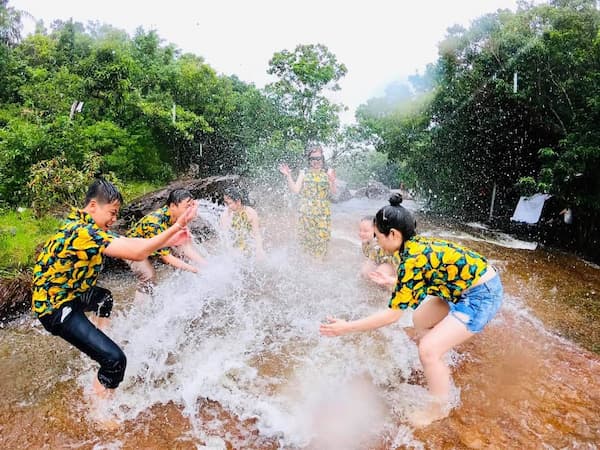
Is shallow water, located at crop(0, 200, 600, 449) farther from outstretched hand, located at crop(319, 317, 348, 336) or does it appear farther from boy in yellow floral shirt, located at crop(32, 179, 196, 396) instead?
outstretched hand, located at crop(319, 317, 348, 336)

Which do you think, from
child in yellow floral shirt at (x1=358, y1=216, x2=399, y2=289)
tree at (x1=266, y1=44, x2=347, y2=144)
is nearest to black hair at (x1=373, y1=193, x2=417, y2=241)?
child in yellow floral shirt at (x1=358, y1=216, x2=399, y2=289)

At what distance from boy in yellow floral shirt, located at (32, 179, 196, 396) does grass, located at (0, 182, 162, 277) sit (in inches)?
139

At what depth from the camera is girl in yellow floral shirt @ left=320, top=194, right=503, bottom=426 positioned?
9.75 ft

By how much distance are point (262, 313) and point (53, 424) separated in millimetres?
2711

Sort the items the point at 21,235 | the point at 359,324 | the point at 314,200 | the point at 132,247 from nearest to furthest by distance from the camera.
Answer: the point at 132,247 → the point at 359,324 → the point at 21,235 → the point at 314,200

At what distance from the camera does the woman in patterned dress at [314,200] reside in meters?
6.72

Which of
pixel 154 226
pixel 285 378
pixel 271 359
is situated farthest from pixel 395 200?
pixel 154 226

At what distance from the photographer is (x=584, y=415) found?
340 centimetres

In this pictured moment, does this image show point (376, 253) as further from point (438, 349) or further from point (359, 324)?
point (359, 324)

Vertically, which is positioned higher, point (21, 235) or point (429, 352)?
point (429, 352)

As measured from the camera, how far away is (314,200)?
6887 mm

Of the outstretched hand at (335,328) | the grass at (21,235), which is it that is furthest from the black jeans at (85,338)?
the grass at (21,235)

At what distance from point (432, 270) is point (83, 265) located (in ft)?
8.81

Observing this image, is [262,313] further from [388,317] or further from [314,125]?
[314,125]
